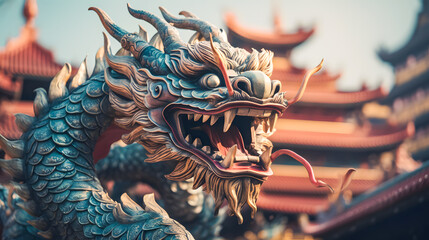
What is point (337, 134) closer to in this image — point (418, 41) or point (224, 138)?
point (418, 41)

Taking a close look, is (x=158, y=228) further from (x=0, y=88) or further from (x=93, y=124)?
(x=0, y=88)

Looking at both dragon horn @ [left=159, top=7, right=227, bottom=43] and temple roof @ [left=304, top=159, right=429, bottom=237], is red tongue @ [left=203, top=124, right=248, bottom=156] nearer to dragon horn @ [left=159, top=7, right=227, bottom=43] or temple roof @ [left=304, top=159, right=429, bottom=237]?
dragon horn @ [left=159, top=7, right=227, bottom=43]

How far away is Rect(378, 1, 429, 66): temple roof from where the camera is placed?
2537 centimetres

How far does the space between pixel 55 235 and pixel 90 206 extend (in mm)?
324

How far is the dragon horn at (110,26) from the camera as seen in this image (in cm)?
275

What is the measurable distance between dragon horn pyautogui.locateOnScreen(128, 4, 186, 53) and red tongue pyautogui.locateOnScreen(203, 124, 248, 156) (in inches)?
18.8

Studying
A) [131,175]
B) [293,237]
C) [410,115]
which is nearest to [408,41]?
[410,115]

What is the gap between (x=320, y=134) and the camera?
59.2ft

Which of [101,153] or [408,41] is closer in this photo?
[101,153]

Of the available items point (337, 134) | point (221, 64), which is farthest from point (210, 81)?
point (337, 134)

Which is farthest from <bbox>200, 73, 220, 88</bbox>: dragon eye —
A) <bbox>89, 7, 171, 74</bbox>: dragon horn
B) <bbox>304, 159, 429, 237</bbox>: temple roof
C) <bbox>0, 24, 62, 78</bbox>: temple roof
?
<bbox>0, 24, 62, 78</bbox>: temple roof

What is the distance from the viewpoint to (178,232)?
2.32m

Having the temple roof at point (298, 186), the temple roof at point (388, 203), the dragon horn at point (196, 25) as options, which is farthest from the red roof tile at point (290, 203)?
the dragon horn at point (196, 25)

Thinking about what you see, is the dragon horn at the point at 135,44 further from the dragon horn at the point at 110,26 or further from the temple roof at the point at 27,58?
the temple roof at the point at 27,58
